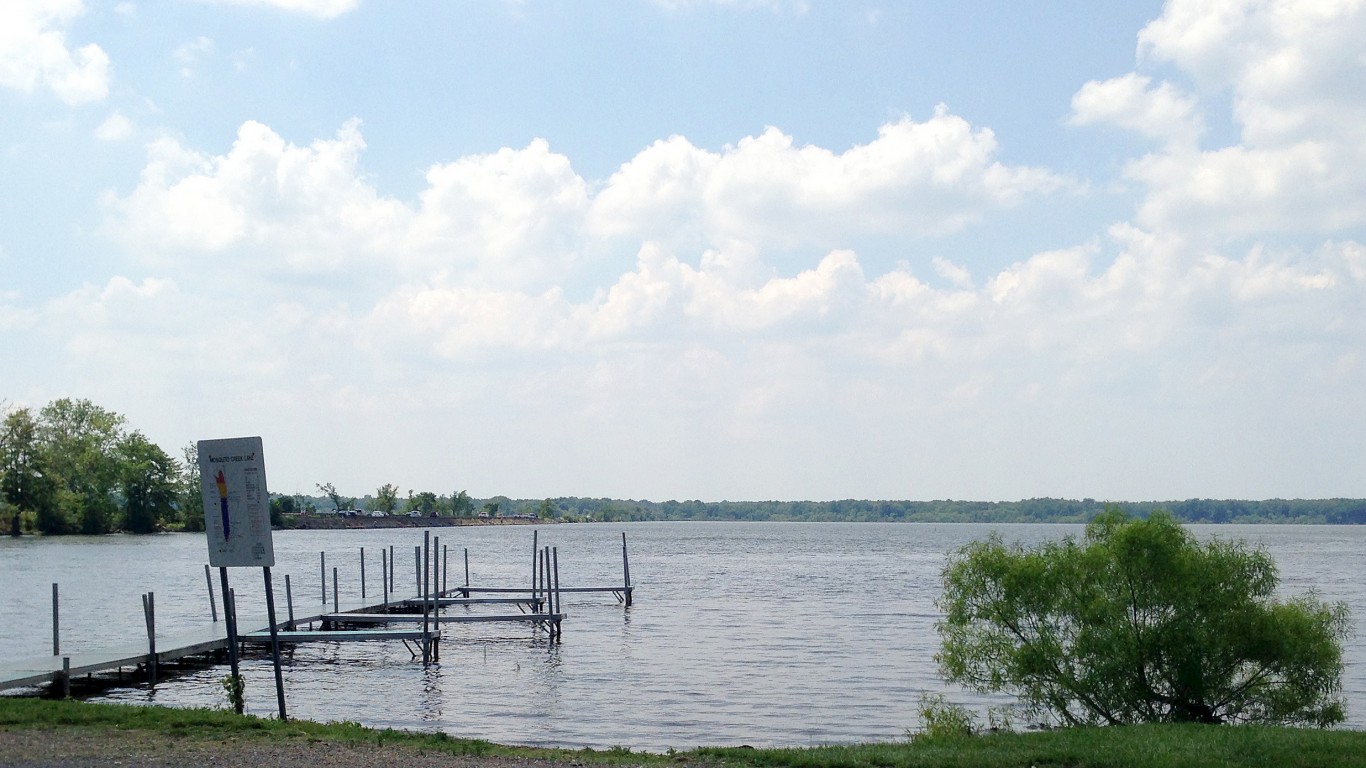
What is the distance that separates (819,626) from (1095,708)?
24.0 meters

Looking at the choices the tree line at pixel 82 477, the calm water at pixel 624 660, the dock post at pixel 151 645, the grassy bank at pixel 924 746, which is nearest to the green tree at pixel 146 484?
the tree line at pixel 82 477

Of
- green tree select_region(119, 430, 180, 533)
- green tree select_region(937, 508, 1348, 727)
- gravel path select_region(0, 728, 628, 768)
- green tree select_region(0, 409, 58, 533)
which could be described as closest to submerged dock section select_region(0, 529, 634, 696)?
gravel path select_region(0, 728, 628, 768)

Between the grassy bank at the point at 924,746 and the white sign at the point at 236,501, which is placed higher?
the white sign at the point at 236,501

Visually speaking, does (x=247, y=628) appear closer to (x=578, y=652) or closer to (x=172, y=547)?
(x=578, y=652)

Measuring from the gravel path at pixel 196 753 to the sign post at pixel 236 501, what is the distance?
210 cm

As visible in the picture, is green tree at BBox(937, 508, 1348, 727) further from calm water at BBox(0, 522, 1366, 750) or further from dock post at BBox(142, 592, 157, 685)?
dock post at BBox(142, 592, 157, 685)

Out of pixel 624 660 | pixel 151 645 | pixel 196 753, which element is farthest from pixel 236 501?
pixel 624 660

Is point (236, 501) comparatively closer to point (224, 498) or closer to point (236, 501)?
point (236, 501)

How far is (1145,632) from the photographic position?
58.6 feet

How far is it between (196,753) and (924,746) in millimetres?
8027

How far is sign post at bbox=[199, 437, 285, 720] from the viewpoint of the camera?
597 inches

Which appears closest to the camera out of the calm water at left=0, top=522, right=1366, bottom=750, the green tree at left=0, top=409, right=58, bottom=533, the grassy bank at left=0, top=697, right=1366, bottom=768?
the grassy bank at left=0, top=697, right=1366, bottom=768

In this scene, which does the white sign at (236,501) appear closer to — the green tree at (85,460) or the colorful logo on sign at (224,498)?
the colorful logo on sign at (224,498)

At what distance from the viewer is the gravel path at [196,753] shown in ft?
40.1
